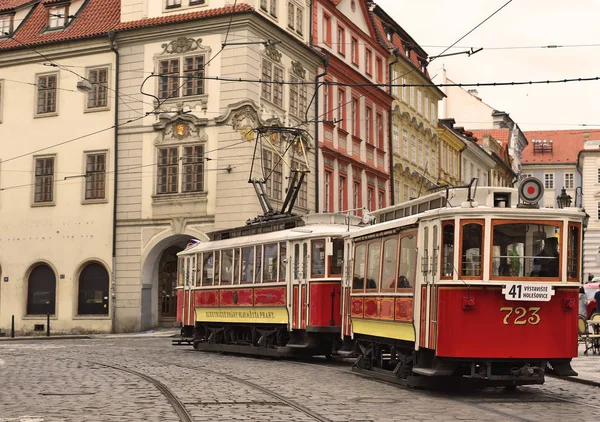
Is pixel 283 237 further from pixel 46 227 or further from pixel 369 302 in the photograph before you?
pixel 46 227

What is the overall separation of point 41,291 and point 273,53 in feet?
39.1

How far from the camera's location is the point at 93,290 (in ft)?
120

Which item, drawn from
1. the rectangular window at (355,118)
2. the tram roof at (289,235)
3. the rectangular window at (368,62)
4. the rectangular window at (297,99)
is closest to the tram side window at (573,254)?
the tram roof at (289,235)

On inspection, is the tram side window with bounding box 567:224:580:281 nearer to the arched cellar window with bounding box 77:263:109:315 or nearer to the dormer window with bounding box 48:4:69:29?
the arched cellar window with bounding box 77:263:109:315

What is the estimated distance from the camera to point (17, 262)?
126 ft

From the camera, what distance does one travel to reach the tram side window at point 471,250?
43.5 feet

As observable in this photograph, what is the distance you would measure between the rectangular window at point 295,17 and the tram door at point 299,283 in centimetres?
1814

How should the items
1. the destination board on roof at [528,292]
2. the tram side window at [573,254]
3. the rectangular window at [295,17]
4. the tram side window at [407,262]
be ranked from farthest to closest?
the rectangular window at [295,17] → the tram side window at [407,262] → the tram side window at [573,254] → the destination board on roof at [528,292]

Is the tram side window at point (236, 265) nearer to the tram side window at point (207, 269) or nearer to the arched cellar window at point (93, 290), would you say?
the tram side window at point (207, 269)

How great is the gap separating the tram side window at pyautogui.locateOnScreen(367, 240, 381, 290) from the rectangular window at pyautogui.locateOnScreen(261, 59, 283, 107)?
63.2 ft

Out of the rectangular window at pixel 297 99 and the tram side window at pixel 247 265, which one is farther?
the rectangular window at pixel 297 99

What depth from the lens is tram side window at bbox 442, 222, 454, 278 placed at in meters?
13.4

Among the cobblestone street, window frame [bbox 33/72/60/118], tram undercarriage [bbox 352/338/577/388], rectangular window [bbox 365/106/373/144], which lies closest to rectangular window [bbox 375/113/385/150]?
rectangular window [bbox 365/106/373/144]

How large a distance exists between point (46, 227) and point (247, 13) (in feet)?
35.8
